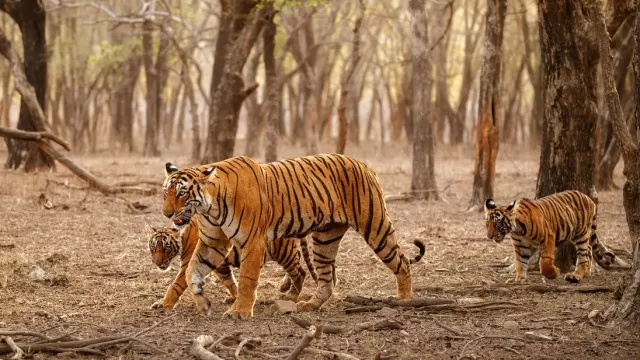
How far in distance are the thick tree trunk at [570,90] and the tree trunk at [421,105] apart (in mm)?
6061

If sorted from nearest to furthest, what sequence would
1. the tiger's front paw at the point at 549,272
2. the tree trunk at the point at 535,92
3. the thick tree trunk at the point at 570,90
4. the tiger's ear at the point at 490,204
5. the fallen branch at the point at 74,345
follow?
the fallen branch at the point at 74,345
the tiger's ear at the point at 490,204
the tiger's front paw at the point at 549,272
the thick tree trunk at the point at 570,90
the tree trunk at the point at 535,92

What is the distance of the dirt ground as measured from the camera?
5875mm

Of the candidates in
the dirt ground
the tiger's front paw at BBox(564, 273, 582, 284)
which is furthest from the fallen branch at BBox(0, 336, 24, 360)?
the tiger's front paw at BBox(564, 273, 582, 284)

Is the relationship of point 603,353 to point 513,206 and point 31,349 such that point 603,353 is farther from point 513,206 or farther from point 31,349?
point 31,349

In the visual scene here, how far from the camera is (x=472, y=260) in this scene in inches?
381

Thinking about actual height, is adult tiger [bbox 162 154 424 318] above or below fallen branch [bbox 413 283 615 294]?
above

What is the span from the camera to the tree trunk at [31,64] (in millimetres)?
17672

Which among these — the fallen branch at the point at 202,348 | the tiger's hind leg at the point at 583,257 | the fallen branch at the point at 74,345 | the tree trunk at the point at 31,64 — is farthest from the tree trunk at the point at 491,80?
the tree trunk at the point at 31,64

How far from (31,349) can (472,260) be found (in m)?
5.25

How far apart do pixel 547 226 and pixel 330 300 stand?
203 centimetres

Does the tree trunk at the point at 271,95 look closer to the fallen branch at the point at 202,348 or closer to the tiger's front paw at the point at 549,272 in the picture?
the tiger's front paw at the point at 549,272

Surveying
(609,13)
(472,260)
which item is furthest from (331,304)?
(609,13)

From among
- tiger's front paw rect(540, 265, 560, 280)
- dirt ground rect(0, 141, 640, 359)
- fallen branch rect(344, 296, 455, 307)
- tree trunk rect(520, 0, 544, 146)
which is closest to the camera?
dirt ground rect(0, 141, 640, 359)

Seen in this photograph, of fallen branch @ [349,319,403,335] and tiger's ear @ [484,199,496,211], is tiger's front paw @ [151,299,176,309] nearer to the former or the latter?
fallen branch @ [349,319,403,335]
